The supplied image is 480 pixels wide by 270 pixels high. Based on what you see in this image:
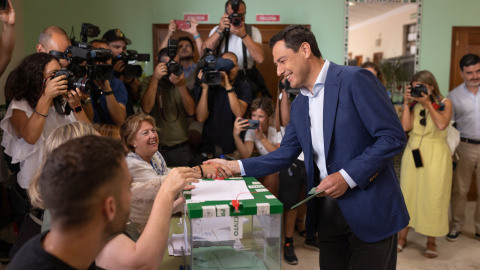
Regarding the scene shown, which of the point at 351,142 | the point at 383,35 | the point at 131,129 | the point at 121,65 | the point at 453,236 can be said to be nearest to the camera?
the point at 351,142

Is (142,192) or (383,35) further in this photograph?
(383,35)

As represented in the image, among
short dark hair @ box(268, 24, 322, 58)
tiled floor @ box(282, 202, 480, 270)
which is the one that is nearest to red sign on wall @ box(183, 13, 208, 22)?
tiled floor @ box(282, 202, 480, 270)

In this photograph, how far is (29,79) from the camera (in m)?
2.27

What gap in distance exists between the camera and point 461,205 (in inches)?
148

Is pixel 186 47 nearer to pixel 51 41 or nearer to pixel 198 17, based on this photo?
pixel 198 17

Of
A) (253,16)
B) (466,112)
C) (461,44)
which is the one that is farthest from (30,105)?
(461,44)

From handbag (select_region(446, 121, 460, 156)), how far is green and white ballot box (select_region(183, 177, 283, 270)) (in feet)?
8.45

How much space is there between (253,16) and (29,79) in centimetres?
267

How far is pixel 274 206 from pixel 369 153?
1.47 ft

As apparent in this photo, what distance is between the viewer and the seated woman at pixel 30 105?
87.0 inches

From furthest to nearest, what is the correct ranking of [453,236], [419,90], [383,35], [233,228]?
[383,35]
[453,236]
[419,90]
[233,228]

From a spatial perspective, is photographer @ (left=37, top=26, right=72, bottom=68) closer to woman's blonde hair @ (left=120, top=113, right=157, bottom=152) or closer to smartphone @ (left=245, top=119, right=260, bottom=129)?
woman's blonde hair @ (left=120, top=113, right=157, bottom=152)

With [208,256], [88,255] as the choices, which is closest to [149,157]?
[208,256]

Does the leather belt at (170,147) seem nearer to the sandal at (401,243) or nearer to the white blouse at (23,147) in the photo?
the white blouse at (23,147)
